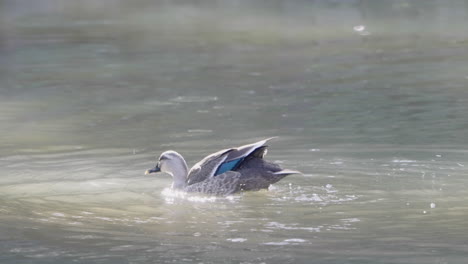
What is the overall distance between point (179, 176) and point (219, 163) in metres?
0.55

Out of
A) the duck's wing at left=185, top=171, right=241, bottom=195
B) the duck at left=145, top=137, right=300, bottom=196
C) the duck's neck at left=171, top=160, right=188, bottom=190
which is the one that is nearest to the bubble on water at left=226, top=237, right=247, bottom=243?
the duck at left=145, top=137, right=300, bottom=196

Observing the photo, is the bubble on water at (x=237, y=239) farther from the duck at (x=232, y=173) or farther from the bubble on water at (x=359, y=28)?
the bubble on water at (x=359, y=28)

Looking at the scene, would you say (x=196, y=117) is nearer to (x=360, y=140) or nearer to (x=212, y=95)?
(x=212, y=95)

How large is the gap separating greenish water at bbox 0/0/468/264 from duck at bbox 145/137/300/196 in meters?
0.14

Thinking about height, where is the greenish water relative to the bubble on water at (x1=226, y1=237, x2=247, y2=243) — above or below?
above

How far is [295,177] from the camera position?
10.7 meters

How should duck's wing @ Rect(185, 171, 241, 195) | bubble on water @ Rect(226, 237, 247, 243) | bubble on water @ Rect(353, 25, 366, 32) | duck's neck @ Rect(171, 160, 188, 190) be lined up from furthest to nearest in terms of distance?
1. bubble on water @ Rect(353, 25, 366, 32)
2. duck's neck @ Rect(171, 160, 188, 190)
3. duck's wing @ Rect(185, 171, 241, 195)
4. bubble on water @ Rect(226, 237, 247, 243)

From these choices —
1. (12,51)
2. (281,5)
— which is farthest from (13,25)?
(281,5)

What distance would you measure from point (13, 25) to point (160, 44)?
5045 millimetres

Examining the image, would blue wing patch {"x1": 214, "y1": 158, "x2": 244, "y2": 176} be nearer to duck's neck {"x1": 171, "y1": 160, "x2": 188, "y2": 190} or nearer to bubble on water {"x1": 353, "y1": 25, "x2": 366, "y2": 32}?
duck's neck {"x1": 171, "y1": 160, "x2": 188, "y2": 190}

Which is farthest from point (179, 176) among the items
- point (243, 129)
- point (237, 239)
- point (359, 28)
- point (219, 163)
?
point (359, 28)

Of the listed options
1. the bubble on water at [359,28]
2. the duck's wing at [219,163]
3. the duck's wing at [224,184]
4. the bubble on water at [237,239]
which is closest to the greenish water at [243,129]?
the bubble on water at [237,239]

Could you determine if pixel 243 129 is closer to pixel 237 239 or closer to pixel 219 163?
pixel 219 163

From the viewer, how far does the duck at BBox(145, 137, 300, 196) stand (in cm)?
998
